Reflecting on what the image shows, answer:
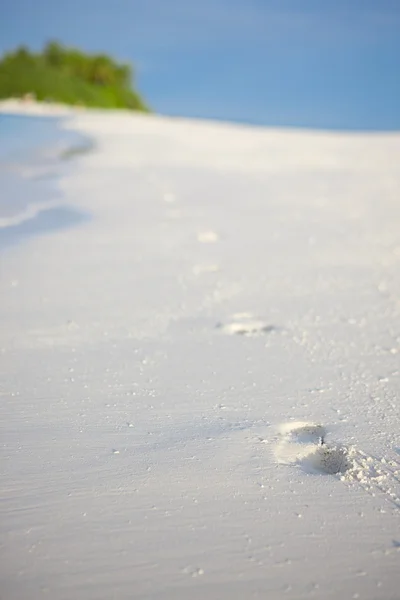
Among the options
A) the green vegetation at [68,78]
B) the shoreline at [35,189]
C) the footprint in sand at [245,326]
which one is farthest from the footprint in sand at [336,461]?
the green vegetation at [68,78]

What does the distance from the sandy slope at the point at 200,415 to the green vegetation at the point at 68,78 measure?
37577 mm

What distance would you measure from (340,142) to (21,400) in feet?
32.5

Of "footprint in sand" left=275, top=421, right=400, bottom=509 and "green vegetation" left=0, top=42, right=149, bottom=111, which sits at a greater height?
"green vegetation" left=0, top=42, right=149, bottom=111

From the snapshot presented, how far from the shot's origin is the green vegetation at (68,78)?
38750mm

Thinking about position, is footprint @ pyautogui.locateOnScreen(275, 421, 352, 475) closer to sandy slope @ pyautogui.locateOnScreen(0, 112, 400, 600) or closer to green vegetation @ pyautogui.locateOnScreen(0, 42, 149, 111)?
sandy slope @ pyautogui.locateOnScreen(0, 112, 400, 600)

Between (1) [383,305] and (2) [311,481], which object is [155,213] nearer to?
(1) [383,305]

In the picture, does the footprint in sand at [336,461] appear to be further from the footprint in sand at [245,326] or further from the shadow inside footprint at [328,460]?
the footprint in sand at [245,326]

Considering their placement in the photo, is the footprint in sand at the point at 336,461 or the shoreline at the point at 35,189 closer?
the footprint in sand at the point at 336,461

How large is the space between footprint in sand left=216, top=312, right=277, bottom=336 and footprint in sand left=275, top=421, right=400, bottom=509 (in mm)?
767

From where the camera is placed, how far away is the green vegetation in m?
38.8

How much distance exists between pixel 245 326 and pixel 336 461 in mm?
1019

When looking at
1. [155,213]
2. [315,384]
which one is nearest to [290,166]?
[155,213]

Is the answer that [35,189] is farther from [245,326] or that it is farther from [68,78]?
[68,78]

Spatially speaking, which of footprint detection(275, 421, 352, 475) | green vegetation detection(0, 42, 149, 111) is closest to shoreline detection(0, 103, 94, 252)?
footprint detection(275, 421, 352, 475)
